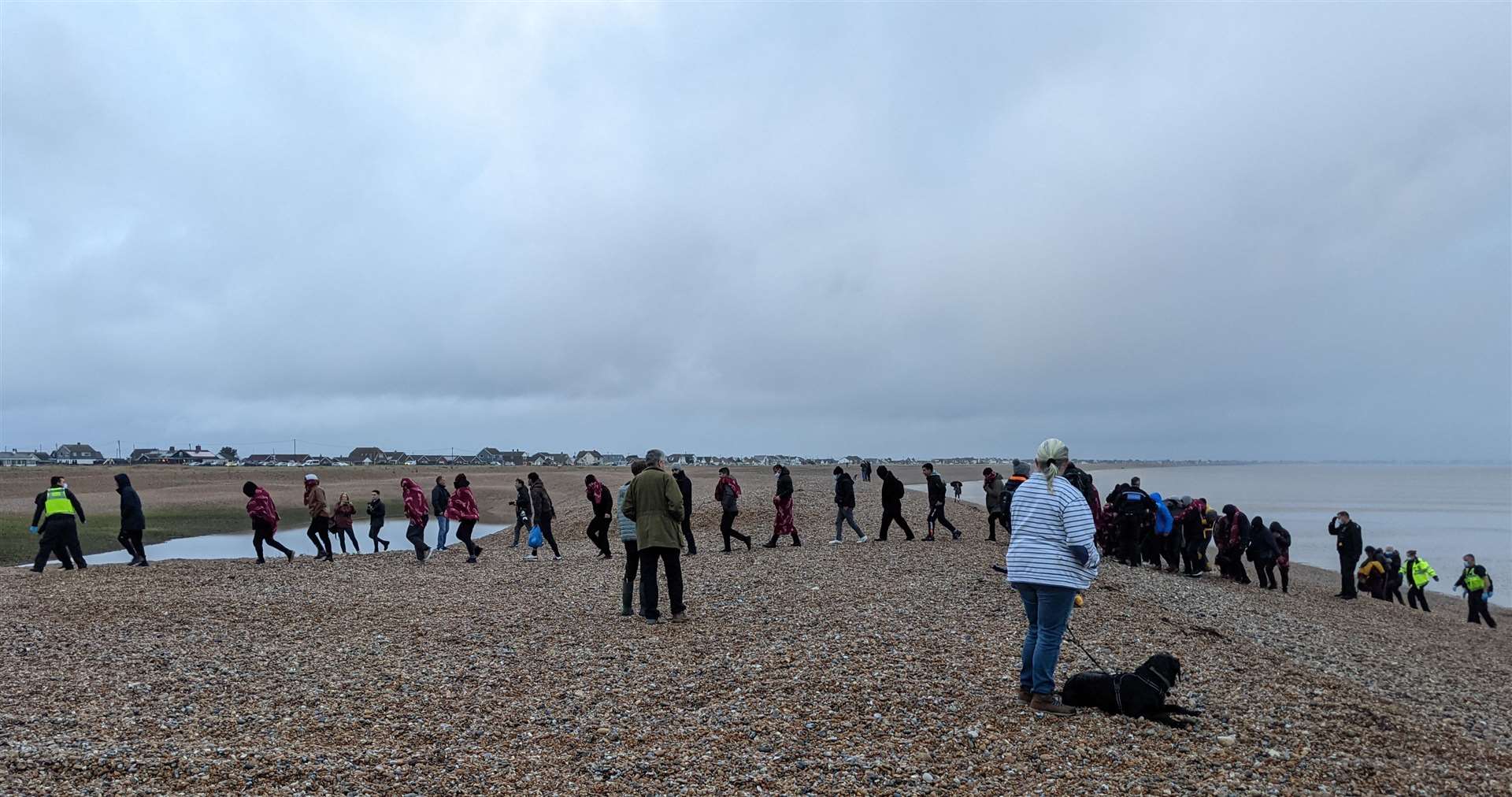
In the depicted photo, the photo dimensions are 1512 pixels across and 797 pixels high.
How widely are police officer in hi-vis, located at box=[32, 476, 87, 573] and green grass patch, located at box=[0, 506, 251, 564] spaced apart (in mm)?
6902

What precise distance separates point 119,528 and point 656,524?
2945 centimetres

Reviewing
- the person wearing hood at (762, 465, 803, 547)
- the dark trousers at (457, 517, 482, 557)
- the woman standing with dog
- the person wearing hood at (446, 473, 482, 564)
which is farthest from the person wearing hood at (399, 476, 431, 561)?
the woman standing with dog

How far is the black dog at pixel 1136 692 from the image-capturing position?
6824mm

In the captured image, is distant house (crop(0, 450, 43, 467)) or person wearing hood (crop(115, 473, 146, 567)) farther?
distant house (crop(0, 450, 43, 467))

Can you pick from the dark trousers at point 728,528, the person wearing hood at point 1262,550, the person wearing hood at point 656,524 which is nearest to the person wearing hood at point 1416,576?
the person wearing hood at point 1262,550

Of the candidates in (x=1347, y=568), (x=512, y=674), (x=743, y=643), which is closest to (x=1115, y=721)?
(x=743, y=643)

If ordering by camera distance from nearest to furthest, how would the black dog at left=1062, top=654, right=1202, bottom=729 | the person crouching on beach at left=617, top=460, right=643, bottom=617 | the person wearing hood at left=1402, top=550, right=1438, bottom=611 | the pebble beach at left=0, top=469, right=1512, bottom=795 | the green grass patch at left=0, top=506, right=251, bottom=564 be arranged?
the pebble beach at left=0, top=469, right=1512, bottom=795 → the black dog at left=1062, top=654, right=1202, bottom=729 → the person crouching on beach at left=617, top=460, right=643, bottom=617 → the person wearing hood at left=1402, top=550, right=1438, bottom=611 → the green grass patch at left=0, top=506, right=251, bottom=564

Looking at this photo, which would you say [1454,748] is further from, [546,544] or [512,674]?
[546,544]

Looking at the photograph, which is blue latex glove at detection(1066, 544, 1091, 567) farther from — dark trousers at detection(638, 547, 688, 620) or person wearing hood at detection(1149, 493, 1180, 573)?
person wearing hood at detection(1149, 493, 1180, 573)

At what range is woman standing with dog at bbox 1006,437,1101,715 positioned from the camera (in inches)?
260

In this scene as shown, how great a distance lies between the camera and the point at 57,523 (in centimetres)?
1597

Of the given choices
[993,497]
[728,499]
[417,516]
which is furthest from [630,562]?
[993,497]

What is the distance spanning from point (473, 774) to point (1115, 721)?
475 centimetres

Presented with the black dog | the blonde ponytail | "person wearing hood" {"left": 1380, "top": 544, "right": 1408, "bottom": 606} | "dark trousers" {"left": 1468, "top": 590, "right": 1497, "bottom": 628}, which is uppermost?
the blonde ponytail
